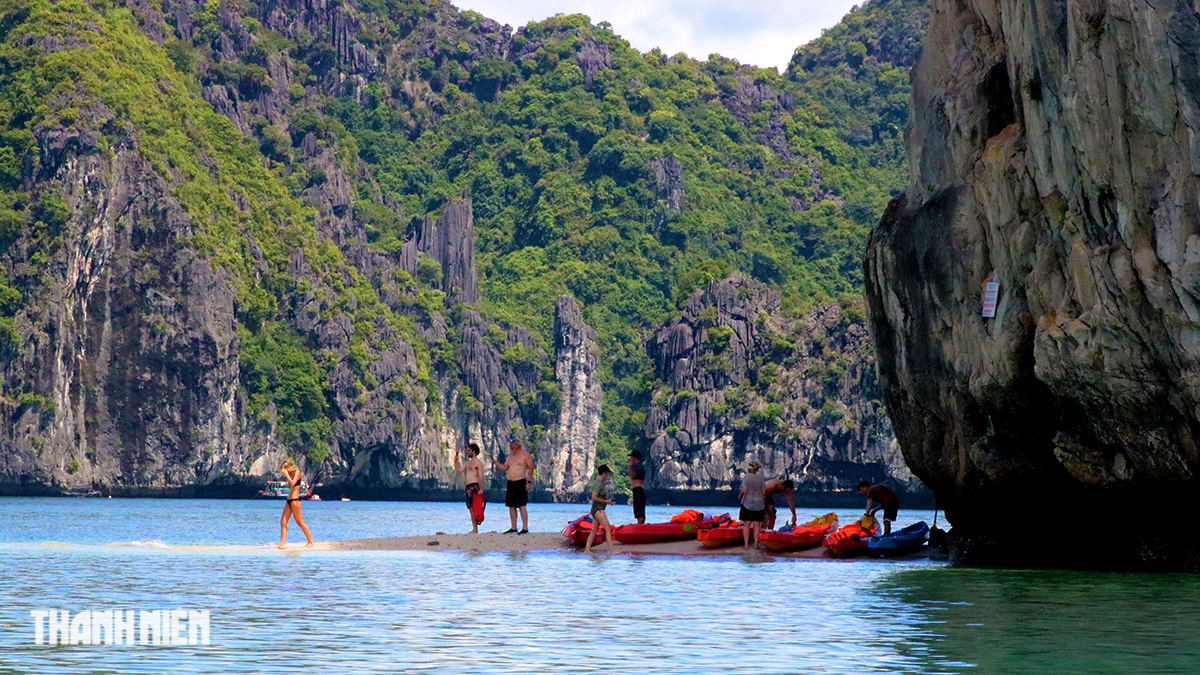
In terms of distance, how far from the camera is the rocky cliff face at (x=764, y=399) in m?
103

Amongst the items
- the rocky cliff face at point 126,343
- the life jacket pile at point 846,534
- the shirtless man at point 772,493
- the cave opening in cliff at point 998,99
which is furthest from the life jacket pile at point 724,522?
the rocky cliff face at point 126,343

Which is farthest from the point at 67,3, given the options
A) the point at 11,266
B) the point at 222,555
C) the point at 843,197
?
the point at 222,555

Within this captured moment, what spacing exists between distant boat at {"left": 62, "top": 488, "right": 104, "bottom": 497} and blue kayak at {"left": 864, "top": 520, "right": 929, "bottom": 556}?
76742mm

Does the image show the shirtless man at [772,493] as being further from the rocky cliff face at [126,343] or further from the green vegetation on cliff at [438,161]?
the green vegetation on cliff at [438,161]

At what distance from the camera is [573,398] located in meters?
135

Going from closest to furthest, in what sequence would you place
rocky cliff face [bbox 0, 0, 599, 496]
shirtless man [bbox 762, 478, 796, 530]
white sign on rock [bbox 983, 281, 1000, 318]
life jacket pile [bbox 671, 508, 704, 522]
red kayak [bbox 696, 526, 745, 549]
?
white sign on rock [bbox 983, 281, 1000, 318]
red kayak [bbox 696, 526, 745, 549]
shirtless man [bbox 762, 478, 796, 530]
life jacket pile [bbox 671, 508, 704, 522]
rocky cliff face [bbox 0, 0, 599, 496]

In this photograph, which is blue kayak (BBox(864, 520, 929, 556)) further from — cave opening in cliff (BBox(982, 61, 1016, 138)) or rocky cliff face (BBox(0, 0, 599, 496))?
rocky cliff face (BBox(0, 0, 599, 496))

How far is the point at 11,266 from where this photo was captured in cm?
9956

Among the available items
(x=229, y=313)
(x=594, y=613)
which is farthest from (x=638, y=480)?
(x=229, y=313)

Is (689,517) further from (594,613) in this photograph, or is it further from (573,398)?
(573,398)

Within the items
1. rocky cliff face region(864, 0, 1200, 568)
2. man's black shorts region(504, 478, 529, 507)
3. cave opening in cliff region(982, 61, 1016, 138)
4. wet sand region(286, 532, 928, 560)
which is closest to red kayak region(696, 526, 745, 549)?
wet sand region(286, 532, 928, 560)

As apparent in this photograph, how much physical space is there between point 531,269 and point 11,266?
63262 millimetres

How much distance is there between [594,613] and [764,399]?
91136 millimetres

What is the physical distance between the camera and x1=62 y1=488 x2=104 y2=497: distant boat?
315ft
